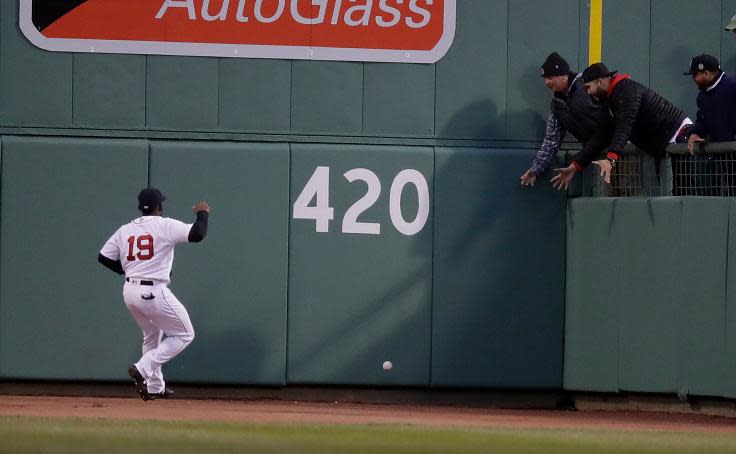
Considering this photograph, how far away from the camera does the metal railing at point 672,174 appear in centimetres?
1011

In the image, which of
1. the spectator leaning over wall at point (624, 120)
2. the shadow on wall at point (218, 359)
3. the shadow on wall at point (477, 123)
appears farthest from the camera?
the shadow on wall at point (477, 123)

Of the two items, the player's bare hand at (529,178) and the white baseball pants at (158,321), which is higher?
the player's bare hand at (529,178)

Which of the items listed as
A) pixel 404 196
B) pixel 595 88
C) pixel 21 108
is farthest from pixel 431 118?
pixel 21 108

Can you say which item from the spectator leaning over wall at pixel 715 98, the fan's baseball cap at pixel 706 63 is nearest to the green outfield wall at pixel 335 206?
the spectator leaning over wall at pixel 715 98

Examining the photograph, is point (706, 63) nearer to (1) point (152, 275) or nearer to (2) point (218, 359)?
(1) point (152, 275)

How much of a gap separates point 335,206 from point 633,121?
2.52m

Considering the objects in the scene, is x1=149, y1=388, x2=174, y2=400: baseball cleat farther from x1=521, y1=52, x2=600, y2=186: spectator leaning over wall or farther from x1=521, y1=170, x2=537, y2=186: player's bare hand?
x1=521, y1=52, x2=600, y2=186: spectator leaning over wall

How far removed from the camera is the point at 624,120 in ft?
34.0

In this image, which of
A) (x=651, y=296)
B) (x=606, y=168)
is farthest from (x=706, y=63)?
(x=651, y=296)

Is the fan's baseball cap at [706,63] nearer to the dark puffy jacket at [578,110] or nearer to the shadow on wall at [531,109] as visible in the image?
the dark puffy jacket at [578,110]

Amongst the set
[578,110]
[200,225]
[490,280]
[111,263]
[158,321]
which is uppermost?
[578,110]

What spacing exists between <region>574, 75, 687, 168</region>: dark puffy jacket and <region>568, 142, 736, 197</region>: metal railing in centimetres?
14

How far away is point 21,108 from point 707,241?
5.54 meters

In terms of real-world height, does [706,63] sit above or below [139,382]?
above
